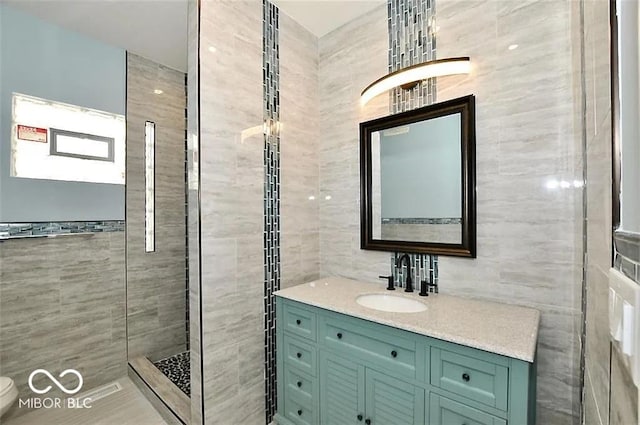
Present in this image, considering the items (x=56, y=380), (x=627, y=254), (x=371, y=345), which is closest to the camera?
(x=627, y=254)

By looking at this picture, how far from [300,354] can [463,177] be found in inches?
55.2

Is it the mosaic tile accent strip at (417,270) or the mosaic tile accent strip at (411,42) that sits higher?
the mosaic tile accent strip at (411,42)

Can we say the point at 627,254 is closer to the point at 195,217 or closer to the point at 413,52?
the point at 195,217

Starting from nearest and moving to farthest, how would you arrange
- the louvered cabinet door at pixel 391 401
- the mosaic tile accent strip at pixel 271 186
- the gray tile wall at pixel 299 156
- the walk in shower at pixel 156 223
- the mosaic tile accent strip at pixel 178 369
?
1. the louvered cabinet door at pixel 391 401
2. the mosaic tile accent strip at pixel 271 186
3. the gray tile wall at pixel 299 156
4. the mosaic tile accent strip at pixel 178 369
5. the walk in shower at pixel 156 223

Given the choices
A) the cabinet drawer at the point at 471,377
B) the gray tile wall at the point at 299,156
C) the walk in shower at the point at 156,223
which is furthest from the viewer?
the walk in shower at the point at 156,223

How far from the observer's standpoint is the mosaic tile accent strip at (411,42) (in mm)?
1722

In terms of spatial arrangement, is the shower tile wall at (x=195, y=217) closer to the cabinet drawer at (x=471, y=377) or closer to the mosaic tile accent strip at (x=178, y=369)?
the mosaic tile accent strip at (x=178, y=369)

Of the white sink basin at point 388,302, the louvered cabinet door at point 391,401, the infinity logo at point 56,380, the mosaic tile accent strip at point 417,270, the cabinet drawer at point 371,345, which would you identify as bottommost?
the infinity logo at point 56,380

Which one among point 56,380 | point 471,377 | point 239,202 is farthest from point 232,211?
point 56,380

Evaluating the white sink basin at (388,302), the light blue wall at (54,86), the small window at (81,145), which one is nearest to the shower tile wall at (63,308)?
the light blue wall at (54,86)

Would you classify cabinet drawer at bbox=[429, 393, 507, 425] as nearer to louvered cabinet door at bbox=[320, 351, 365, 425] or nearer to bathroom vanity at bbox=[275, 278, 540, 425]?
bathroom vanity at bbox=[275, 278, 540, 425]

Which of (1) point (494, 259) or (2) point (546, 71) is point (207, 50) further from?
(1) point (494, 259)

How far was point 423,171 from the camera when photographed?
1.76 m

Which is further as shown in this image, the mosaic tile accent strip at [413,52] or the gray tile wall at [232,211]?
the mosaic tile accent strip at [413,52]
